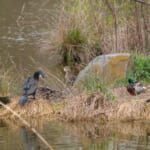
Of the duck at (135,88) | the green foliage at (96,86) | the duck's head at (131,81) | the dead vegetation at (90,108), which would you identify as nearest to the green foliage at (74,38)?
the green foliage at (96,86)

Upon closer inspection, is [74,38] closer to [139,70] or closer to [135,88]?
[139,70]

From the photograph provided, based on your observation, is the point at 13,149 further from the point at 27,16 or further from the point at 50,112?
the point at 27,16

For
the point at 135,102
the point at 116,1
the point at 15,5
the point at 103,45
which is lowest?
the point at 135,102

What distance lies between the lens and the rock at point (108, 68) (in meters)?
10.8

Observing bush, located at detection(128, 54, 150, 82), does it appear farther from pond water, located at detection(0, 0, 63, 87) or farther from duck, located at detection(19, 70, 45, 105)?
duck, located at detection(19, 70, 45, 105)

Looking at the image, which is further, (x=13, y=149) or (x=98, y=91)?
(x=98, y=91)

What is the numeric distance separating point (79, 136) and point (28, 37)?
9184mm

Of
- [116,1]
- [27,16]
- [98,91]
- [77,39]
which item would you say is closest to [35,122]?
[98,91]

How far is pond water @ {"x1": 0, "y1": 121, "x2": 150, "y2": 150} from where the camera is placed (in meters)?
7.56

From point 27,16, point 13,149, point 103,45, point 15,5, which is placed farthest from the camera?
point 15,5

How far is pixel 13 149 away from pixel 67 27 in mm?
7243

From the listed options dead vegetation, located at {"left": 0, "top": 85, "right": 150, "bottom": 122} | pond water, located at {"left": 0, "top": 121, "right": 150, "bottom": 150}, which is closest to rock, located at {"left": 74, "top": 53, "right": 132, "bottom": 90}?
dead vegetation, located at {"left": 0, "top": 85, "right": 150, "bottom": 122}

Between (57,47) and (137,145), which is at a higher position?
(57,47)

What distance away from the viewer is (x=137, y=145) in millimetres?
7520
